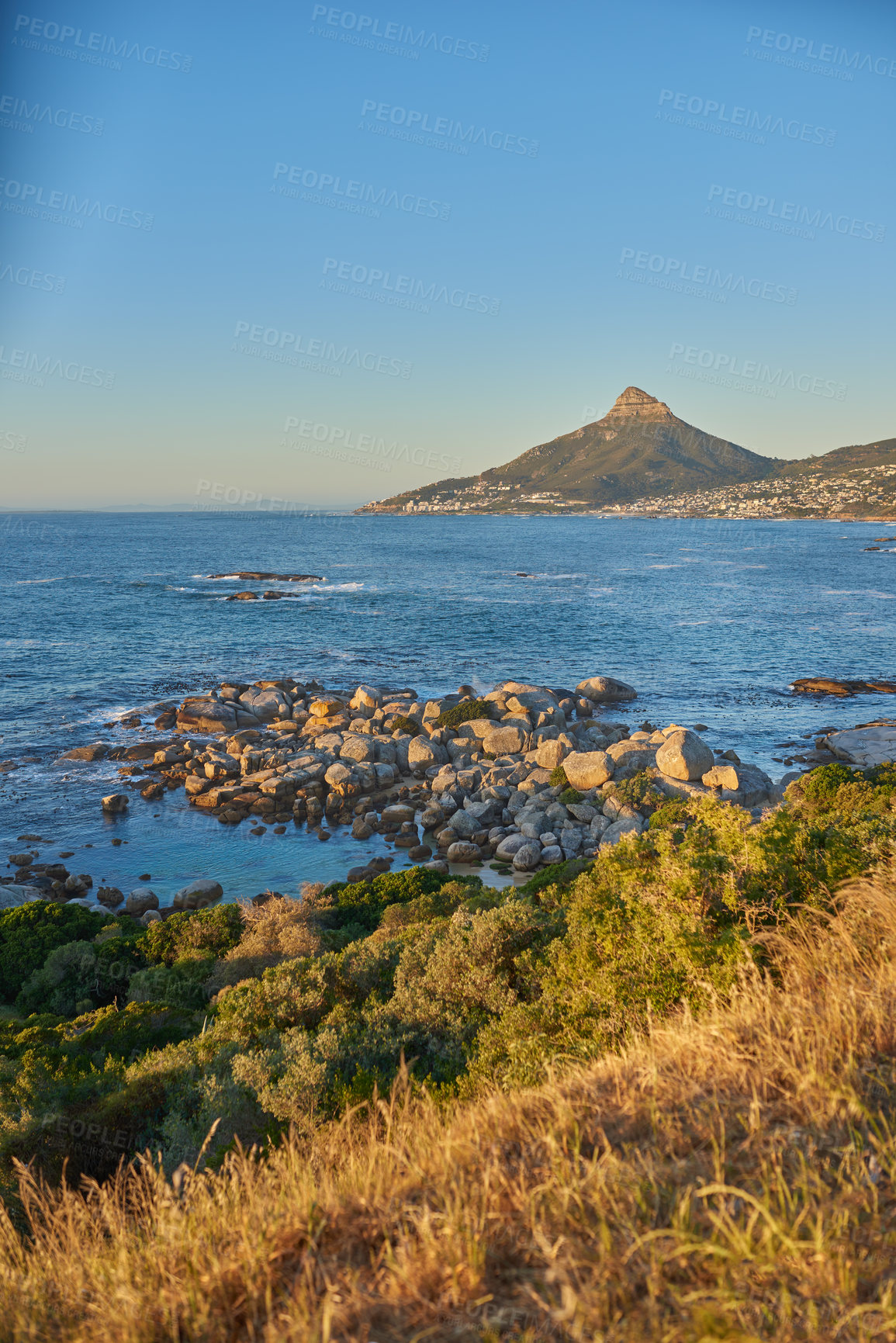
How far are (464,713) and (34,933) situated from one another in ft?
68.8

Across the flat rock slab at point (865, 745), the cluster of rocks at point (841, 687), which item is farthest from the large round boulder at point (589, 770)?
the cluster of rocks at point (841, 687)

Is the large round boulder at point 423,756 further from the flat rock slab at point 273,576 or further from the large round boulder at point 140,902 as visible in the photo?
the flat rock slab at point 273,576

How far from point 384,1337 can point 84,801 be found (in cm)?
2756

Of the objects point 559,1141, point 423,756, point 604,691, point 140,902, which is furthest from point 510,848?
point 604,691

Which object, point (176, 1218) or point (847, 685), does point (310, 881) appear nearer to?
point (176, 1218)

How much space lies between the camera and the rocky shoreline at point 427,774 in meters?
21.9

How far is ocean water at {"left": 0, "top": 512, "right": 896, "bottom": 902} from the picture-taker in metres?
24.7

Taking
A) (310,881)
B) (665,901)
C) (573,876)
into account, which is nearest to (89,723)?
(310,881)

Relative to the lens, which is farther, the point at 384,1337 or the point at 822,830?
the point at 822,830

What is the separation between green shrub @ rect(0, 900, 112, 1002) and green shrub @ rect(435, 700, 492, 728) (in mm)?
18281

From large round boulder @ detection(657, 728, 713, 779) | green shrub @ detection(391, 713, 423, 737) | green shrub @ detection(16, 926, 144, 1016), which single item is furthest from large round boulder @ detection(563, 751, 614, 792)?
green shrub @ detection(16, 926, 144, 1016)

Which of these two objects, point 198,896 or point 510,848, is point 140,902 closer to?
point 198,896

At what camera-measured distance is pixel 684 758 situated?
1025 inches

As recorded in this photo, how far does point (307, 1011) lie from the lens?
9781mm
